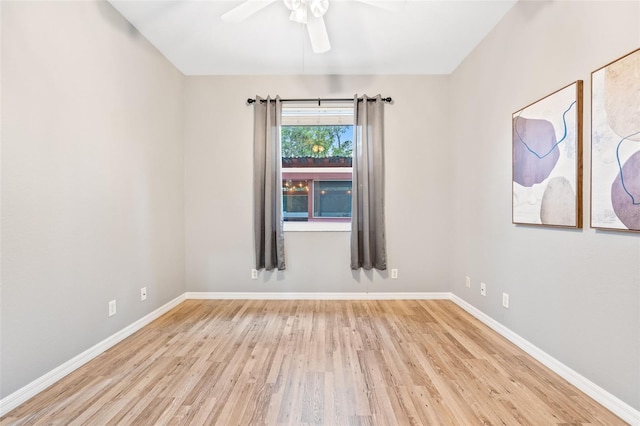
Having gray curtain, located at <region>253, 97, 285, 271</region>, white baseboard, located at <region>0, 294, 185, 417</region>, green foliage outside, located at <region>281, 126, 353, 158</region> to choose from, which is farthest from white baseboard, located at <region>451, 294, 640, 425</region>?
white baseboard, located at <region>0, 294, 185, 417</region>

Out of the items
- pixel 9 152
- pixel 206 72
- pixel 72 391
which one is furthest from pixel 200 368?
pixel 206 72

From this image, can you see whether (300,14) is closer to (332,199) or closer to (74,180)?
(74,180)

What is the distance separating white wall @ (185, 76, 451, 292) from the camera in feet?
11.8

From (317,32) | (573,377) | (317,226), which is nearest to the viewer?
(573,377)

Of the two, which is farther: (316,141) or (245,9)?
(316,141)

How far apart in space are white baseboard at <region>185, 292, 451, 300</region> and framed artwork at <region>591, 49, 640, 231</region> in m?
2.17

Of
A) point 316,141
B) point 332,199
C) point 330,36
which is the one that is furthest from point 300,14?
point 332,199

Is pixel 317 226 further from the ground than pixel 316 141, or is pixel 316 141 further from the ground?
pixel 316 141

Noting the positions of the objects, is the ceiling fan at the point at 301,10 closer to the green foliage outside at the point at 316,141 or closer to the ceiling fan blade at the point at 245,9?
the ceiling fan blade at the point at 245,9

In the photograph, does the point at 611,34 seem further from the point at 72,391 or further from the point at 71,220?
the point at 72,391

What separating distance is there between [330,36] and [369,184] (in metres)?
1.66

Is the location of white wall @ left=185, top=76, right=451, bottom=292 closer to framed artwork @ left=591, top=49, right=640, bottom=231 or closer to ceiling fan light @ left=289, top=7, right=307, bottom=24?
ceiling fan light @ left=289, top=7, right=307, bottom=24

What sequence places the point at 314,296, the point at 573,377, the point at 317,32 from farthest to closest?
the point at 314,296
the point at 317,32
the point at 573,377

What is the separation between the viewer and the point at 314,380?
190 cm
